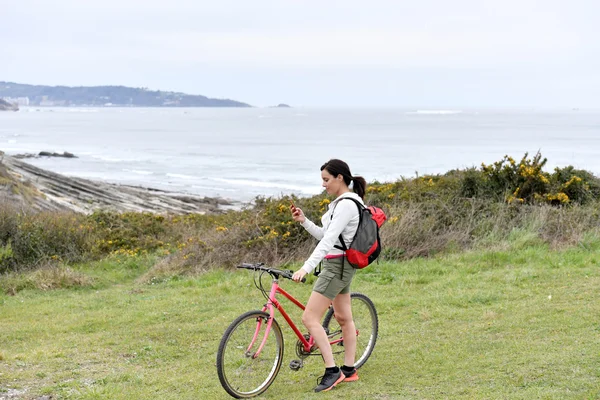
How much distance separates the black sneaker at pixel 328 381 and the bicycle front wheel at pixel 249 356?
41cm

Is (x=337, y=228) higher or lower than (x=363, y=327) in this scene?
higher

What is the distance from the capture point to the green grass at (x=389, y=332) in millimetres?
5957

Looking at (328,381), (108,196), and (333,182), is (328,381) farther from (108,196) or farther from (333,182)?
(108,196)

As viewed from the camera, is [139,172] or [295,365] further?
[139,172]

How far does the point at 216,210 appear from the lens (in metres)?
36.8

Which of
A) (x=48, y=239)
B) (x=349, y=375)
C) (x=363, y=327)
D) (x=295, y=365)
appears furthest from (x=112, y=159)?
(x=349, y=375)

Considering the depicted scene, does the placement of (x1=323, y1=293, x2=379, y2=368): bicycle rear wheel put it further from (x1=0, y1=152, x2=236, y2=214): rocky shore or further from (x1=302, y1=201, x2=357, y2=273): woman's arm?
(x1=0, y1=152, x2=236, y2=214): rocky shore

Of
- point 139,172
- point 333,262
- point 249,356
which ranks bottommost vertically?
point 139,172

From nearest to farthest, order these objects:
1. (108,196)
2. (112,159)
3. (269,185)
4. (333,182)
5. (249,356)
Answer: (333,182) < (249,356) < (108,196) < (269,185) < (112,159)

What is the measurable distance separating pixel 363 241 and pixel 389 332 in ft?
8.84

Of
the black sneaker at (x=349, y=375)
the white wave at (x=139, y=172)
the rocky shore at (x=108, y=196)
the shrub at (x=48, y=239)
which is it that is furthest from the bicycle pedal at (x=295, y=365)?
the white wave at (x=139, y=172)

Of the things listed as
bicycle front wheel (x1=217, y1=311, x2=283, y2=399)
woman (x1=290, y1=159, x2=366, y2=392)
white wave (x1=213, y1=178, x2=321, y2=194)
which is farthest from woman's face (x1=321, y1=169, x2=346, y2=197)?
white wave (x1=213, y1=178, x2=321, y2=194)

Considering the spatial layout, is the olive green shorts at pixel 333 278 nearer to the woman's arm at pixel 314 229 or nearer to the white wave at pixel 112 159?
the woman's arm at pixel 314 229

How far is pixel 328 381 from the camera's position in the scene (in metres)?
5.82
